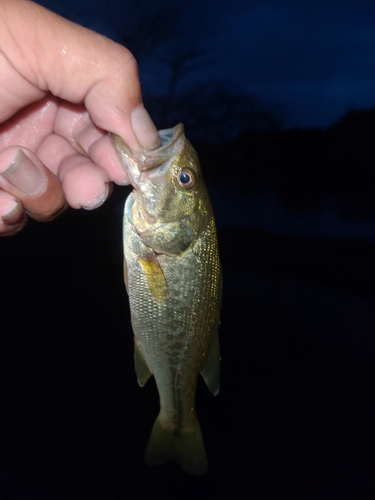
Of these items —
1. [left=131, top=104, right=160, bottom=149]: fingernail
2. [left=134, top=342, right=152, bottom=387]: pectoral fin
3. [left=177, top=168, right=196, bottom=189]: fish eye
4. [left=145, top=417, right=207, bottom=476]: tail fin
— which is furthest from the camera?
[left=145, top=417, right=207, bottom=476]: tail fin

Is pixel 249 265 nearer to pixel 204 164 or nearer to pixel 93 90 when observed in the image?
pixel 204 164

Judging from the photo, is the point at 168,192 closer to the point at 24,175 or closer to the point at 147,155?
the point at 147,155

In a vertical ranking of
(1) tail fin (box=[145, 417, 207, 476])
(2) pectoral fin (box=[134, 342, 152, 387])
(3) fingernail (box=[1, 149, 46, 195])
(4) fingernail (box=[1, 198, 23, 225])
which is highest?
(3) fingernail (box=[1, 149, 46, 195])

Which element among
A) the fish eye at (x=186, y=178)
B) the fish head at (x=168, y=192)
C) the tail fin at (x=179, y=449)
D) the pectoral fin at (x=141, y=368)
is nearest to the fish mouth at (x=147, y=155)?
the fish head at (x=168, y=192)

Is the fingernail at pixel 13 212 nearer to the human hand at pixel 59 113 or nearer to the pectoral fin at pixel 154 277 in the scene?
the human hand at pixel 59 113

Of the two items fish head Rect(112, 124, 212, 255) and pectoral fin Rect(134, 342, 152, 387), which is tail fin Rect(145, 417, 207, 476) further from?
fish head Rect(112, 124, 212, 255)

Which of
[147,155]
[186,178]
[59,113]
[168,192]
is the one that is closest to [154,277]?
[168,192]

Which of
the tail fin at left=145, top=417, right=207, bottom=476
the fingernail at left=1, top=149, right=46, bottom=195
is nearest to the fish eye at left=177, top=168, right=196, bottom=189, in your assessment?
the fingernail at left=1, top=149, right=46, bottom=195
